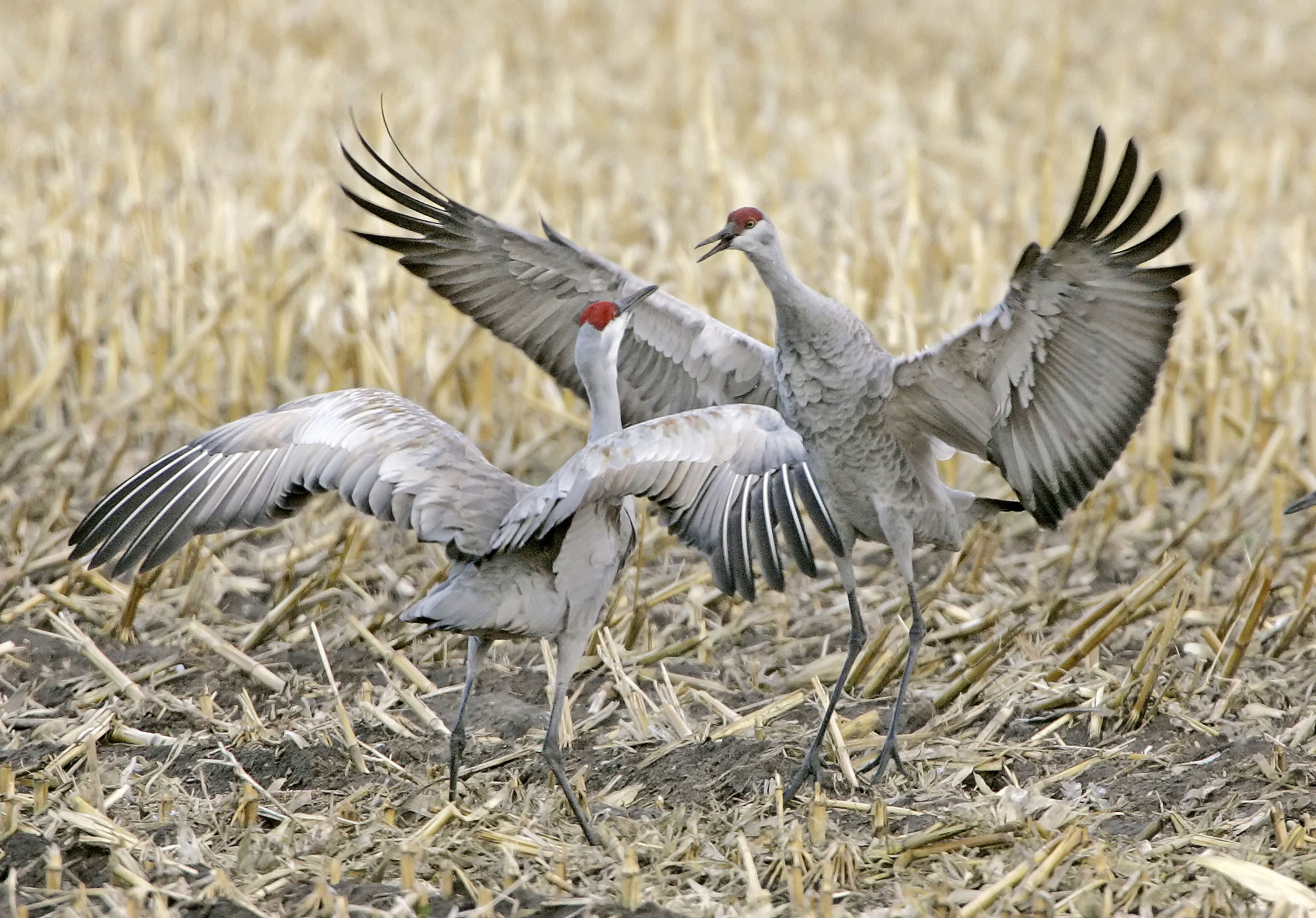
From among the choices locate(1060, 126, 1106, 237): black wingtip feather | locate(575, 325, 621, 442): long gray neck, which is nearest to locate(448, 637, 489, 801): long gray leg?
locate(575, 325, 621, 442): long gray neck

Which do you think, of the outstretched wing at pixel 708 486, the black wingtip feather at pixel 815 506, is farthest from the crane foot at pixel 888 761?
the outstretched wing at pixel 708 486

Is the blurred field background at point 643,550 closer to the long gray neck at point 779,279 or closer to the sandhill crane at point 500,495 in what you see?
the sandhill crane at point 500,495

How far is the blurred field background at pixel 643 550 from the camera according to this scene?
147 inches

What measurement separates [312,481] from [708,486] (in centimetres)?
106

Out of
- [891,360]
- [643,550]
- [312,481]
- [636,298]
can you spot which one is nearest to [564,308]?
[636,298]

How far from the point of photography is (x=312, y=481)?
165 inches

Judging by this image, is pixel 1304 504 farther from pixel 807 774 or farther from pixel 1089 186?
pixel 807 774

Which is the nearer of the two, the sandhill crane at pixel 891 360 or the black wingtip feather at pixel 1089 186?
the black wingtip feather at pixel 1089 186

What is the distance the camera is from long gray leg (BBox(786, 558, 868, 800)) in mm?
4129

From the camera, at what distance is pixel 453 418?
669 centimetres

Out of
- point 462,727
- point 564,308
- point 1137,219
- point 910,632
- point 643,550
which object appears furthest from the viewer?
point 643,550

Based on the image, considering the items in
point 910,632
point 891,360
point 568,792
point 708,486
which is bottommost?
point 568,792

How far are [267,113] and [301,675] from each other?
6095 millimetres

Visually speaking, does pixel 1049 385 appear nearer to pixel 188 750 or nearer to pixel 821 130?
pixel 188 750
